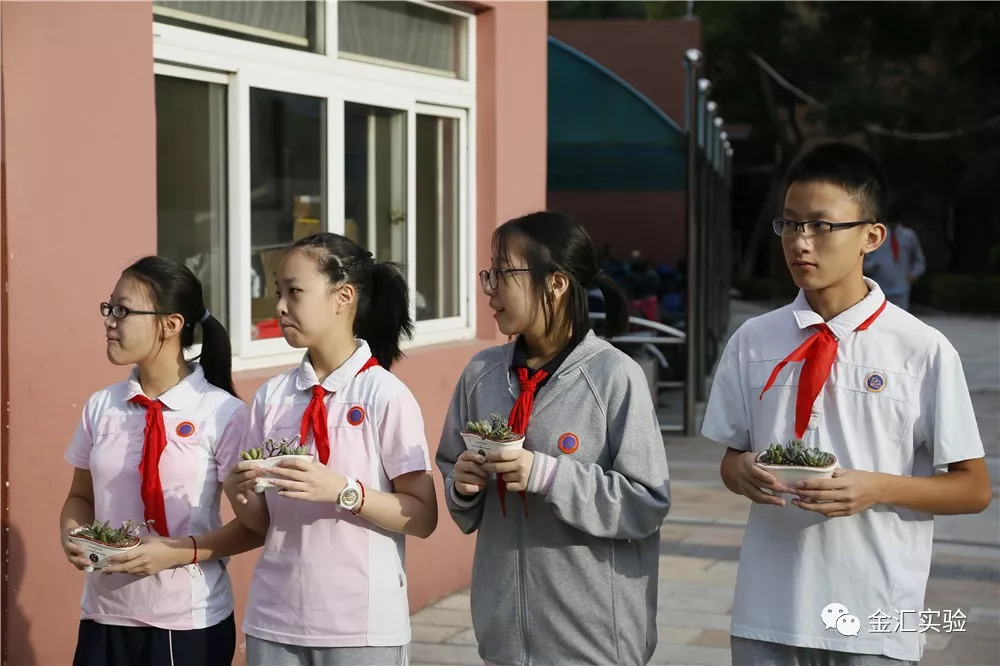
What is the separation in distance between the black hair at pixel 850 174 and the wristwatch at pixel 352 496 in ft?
4.15

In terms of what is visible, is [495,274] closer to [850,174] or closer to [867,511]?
[850,174]

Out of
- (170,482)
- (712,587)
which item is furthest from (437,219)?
(170,482)

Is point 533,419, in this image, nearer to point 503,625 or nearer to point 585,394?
point 585,394

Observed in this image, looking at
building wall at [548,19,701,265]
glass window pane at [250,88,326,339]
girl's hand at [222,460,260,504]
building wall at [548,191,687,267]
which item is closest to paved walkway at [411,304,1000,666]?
glass window pane at [250,88,326,339]

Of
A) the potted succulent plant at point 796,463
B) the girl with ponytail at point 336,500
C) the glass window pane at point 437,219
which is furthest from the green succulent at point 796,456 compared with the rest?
the glass window pane at point 437,219

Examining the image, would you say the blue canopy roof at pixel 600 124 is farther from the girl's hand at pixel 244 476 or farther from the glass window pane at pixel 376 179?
the girl's hand at pixel 244 476

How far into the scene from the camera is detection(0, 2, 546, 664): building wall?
4168mm

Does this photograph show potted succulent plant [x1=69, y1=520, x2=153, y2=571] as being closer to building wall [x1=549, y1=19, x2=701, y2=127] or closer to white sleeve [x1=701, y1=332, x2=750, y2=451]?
white sleeve [x1=701, y1=332, x2=750, y2=451]

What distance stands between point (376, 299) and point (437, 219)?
10.9 feet

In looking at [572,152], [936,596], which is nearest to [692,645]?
[936,596]

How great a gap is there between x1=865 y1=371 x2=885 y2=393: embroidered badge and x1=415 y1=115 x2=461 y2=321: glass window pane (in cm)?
384

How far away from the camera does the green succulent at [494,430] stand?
309 centimetres

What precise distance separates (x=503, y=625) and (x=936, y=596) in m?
4.25

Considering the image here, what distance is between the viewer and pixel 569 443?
130 inches
